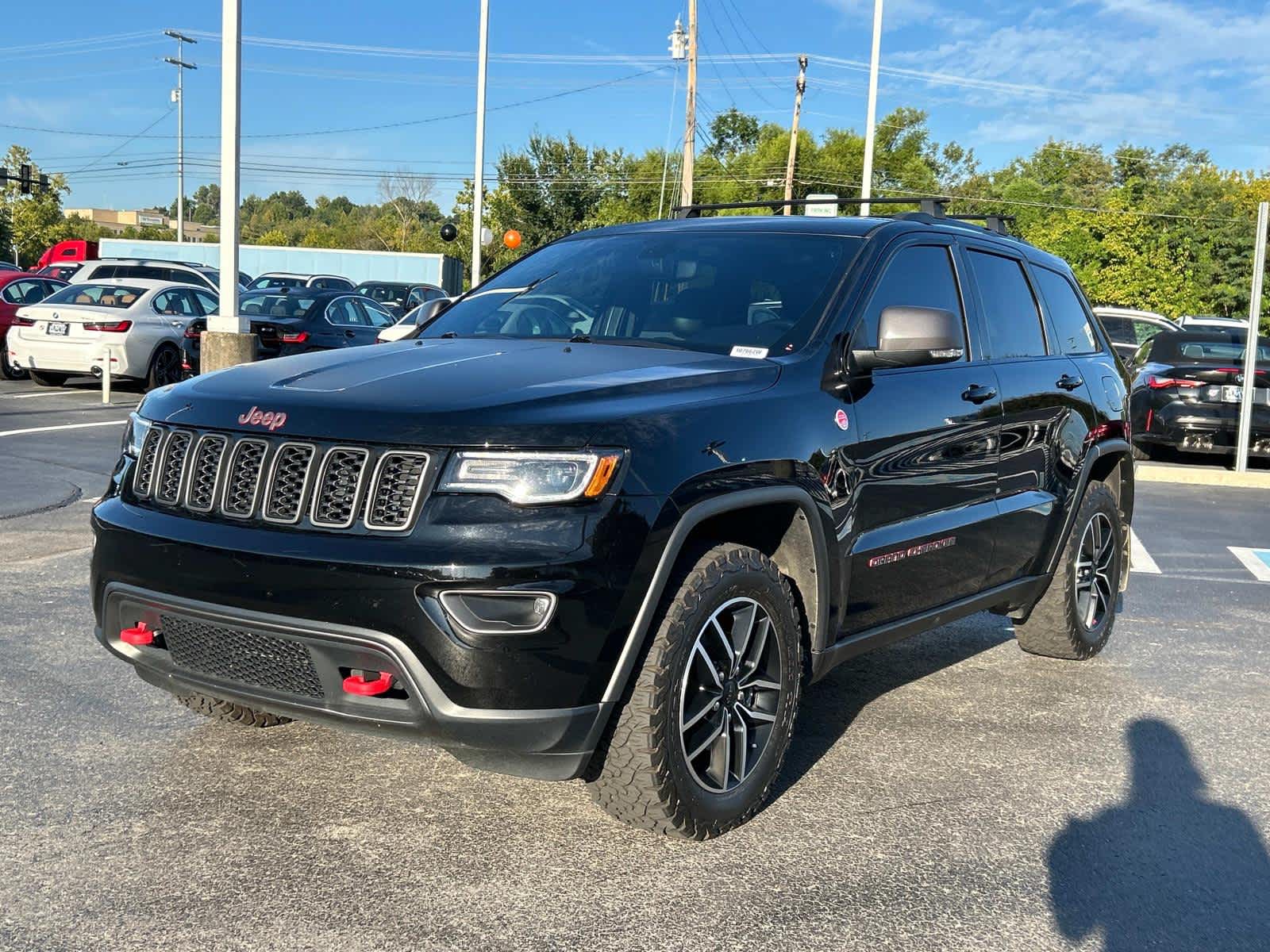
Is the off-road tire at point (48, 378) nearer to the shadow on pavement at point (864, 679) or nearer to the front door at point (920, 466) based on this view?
the shadow on pavement at point (864, 679)

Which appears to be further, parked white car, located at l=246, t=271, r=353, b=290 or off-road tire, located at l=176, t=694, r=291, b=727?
parked white car, located at l=246, t=271, r=353, b=290

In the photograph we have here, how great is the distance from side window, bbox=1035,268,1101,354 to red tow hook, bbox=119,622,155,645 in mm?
4111

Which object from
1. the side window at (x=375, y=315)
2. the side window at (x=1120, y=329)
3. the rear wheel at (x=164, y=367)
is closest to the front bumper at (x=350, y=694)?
the rear wheel at (x=164, y=367)

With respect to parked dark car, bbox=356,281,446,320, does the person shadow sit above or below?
below

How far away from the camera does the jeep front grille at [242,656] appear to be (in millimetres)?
3402

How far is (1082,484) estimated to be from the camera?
19.6ft

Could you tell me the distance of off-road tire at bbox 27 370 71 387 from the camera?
18.5 m

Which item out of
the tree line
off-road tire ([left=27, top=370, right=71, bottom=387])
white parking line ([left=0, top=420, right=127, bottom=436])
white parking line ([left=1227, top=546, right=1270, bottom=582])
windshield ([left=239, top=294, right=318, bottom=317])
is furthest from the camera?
the tree line

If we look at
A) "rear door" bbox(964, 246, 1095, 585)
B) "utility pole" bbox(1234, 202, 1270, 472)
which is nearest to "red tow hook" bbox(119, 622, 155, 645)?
"rear door" bbox(964, 246, 1095, 585)

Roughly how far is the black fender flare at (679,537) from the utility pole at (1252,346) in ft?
33.7

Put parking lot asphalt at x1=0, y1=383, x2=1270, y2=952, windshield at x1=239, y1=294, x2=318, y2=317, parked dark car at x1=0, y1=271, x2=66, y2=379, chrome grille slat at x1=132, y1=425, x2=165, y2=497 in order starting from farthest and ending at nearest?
parked dark car at x1=0, y1=271, x2=66, y2=379
windshield at x1=239, y1=294, x2=318, y2=317
chrome grille slat at x1=132, y1=425, x2=165, y2=497
parking lot asphalt at x1=0, y1=383, x2=1270, y2=952

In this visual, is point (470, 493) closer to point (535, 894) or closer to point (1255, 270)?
point (535, 894)

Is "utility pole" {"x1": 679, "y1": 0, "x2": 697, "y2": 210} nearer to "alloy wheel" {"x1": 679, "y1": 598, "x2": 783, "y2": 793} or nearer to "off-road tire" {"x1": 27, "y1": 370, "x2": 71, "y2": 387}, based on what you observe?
"off-road tire" {"x1": 27, "y1": 370, "x2": 71, "y2": 387}

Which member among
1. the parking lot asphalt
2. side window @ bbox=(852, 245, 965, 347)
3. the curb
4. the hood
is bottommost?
the curb
